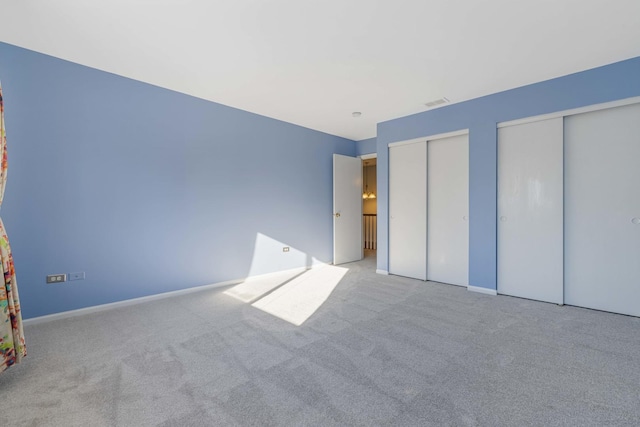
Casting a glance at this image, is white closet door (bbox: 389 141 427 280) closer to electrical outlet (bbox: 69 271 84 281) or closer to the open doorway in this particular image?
the open doorway

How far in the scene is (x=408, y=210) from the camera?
186 inches

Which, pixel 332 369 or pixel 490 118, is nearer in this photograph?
pixel 332 369

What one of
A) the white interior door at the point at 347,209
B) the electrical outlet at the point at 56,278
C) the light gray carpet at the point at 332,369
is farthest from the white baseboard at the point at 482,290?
the electrical outlet at the point at 56,278

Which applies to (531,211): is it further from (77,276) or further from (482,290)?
(77,276)

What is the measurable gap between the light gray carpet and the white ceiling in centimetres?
264

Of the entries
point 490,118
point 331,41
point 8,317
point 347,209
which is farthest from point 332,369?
point 347,209

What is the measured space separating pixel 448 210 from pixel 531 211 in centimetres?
102

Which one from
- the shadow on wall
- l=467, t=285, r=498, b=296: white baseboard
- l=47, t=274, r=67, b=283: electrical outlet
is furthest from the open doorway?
l=47, t=274, r=67, b=283: electrical outlet

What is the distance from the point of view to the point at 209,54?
287 centimetres

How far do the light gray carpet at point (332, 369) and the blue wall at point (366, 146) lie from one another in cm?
370

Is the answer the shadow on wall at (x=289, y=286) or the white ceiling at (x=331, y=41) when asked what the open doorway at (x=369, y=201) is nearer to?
the shadow on wall at (x=289, y=286)

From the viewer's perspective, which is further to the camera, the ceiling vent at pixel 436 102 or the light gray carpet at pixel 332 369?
the ceiling vent at pixel 436 102

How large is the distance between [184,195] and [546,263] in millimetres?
4591

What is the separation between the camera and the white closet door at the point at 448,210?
4.17m
